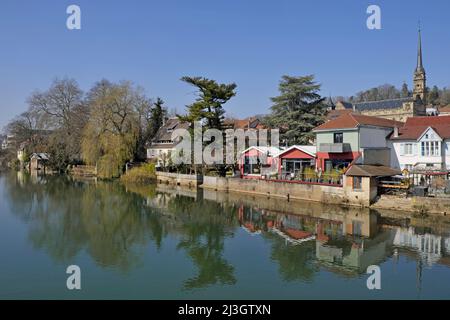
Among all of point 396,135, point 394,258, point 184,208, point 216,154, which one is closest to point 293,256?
point 394,258

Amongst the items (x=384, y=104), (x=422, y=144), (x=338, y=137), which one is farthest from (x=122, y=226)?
(x=384, y=104)

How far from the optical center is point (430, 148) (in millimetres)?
25891

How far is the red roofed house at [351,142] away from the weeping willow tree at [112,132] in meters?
22.2

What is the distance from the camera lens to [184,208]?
2595 cm

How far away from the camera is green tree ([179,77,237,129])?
35.5 m

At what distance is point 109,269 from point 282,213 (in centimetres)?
1257

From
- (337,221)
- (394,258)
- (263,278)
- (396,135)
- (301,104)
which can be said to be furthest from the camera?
(301,104)

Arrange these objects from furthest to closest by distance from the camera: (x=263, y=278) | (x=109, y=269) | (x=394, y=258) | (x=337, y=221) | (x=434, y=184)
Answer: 1. (x=434, y=184)
2. (x=337, y=221)
3. (x=394, y=258)
4. (x=109, y=269)
5. (x=263, y=278)

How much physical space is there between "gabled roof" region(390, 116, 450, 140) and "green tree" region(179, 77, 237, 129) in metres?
15.1

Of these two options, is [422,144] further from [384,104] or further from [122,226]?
[384,104]

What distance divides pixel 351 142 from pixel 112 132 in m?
26.6

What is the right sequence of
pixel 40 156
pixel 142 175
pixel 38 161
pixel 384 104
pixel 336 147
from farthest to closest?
pixel 384 104 → pixel 38 161 → pixel 40 156 → pixel 142 175 → pixel 336 147

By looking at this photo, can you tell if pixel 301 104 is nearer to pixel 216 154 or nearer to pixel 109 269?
pixel 216 154
